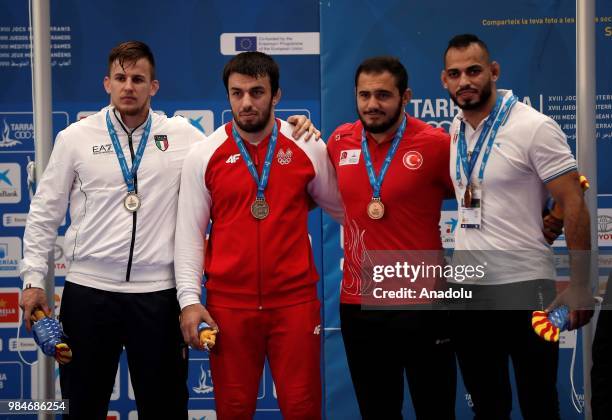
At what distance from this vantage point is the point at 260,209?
3.24 metres

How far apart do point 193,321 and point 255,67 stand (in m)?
1.03

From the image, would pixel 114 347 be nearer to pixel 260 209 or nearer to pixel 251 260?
pixel 251 260

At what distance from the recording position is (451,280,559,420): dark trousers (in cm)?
302

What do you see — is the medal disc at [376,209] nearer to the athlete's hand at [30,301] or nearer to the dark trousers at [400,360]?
the dark trousers at [400,360]

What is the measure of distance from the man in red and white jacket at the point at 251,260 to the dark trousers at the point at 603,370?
1.09 meters

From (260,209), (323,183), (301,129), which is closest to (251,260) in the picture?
(260,209)

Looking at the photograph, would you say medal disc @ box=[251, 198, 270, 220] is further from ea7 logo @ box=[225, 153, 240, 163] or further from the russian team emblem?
the russian team emblem

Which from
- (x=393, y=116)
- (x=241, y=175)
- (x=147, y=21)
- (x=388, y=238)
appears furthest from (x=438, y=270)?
(x=147, y=21)

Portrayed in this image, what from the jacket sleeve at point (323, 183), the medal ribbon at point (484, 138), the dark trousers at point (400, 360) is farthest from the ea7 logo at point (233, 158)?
the medal ribbon at point (484, 138)

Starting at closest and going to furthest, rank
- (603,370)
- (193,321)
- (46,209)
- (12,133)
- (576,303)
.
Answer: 1. (603,370)
2. (576,303)
3. (193,321)
4. (46,209)
5. (12,133)

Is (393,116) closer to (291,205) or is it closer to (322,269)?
(291,205)

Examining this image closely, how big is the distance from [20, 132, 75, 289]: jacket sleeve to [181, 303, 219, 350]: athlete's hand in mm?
681

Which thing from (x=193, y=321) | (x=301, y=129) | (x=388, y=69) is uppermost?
(x=388, y=69)

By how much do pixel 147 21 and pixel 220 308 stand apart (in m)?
2.19
